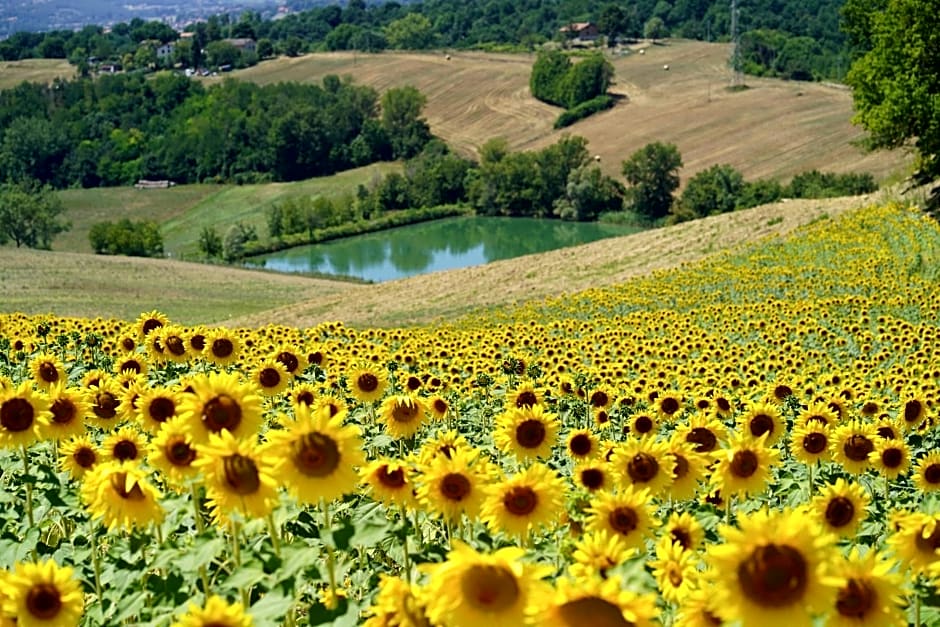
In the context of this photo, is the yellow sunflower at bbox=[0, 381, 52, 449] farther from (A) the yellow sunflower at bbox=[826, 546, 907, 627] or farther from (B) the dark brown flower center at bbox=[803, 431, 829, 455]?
(B) the dark brown flower center at bbox=[803, 431, 829, 455]

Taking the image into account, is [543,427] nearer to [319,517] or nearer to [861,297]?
[319,517]

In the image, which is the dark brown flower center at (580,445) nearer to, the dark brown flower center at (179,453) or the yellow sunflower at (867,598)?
the dark brown flower center at (179,453)

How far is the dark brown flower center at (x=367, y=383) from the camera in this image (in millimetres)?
7551

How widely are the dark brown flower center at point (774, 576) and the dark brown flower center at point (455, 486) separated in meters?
1.50

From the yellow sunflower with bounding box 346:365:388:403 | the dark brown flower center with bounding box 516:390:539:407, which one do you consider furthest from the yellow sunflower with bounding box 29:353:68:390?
the dark brown flower center with bounding box 516:390:539:407

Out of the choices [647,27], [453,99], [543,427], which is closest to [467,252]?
[453,99]

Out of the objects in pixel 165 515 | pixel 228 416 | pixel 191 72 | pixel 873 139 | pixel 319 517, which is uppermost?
pixel 228 416

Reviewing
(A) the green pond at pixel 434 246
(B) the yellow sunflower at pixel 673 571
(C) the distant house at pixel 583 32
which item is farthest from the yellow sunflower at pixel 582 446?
(C) the distant house at pixel 583 32

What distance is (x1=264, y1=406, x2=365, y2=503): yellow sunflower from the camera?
368cm

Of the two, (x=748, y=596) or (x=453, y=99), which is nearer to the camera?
(x=748, y=596)

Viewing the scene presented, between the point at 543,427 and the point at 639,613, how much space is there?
290 cm

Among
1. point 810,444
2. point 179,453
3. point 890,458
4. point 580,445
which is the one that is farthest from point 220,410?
point 890,458

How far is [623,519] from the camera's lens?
165 inches

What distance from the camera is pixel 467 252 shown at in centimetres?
8112
